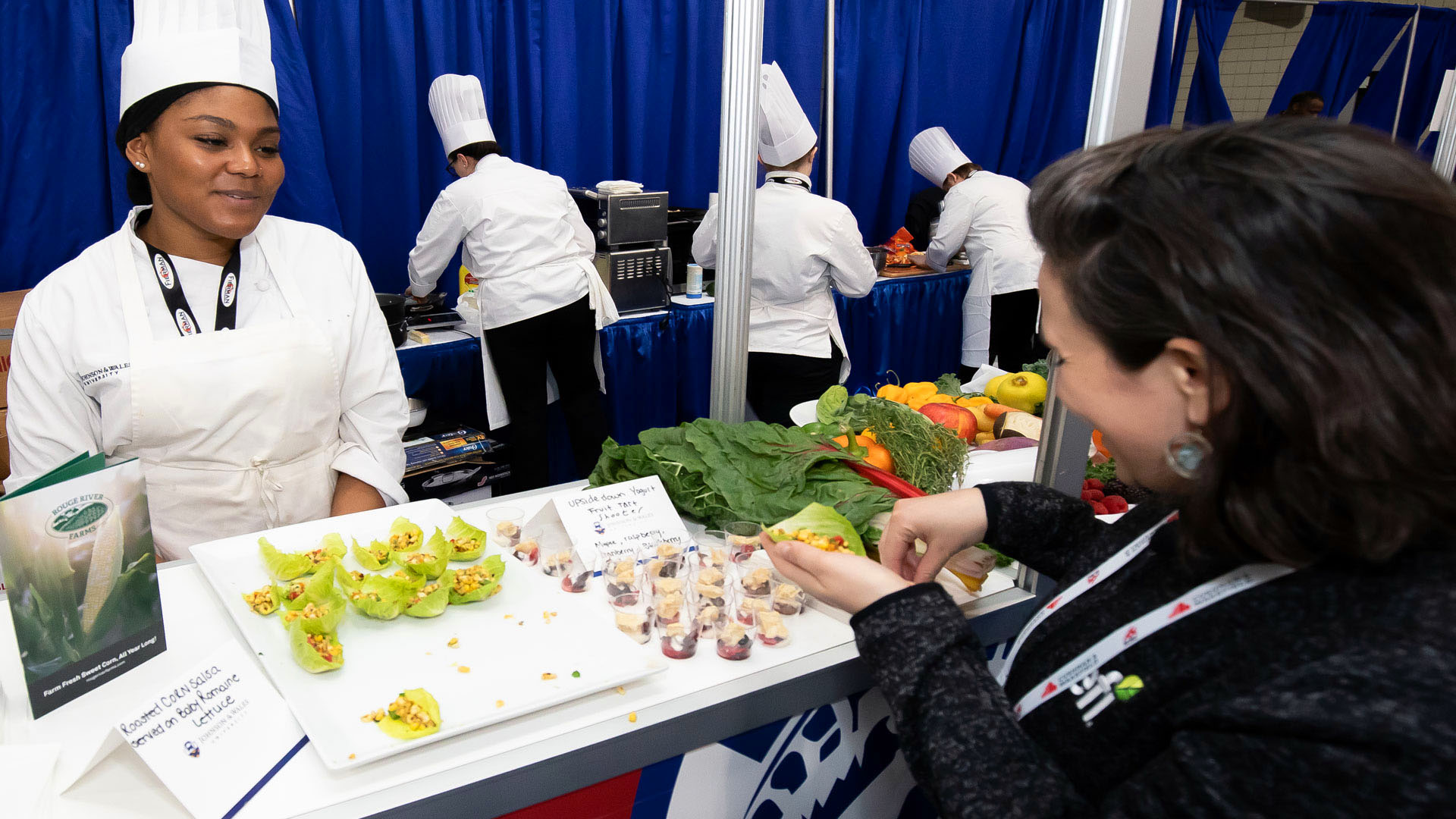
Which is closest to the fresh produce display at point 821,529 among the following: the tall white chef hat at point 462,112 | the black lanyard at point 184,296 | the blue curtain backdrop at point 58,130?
the black lanyard at point 184,296

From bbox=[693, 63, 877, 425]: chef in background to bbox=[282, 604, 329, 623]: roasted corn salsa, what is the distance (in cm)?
264

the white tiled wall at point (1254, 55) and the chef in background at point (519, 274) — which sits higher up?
the white tiled wall at point (1254, 55)

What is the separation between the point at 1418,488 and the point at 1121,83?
84 centimetres

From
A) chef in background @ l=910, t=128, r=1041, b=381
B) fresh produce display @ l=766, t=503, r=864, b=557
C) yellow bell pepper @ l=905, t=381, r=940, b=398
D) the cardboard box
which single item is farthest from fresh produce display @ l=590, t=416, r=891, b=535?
chef in background @ l=910, t=128, r=1041, b=381

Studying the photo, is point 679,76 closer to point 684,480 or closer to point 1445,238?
point 684,480

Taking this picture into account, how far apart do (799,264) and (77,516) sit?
3.05 metres

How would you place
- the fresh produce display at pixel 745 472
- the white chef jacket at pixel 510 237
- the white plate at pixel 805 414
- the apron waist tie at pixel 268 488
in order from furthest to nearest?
the white chef jacket at pixel 510 237
the white plate at pixel 805 414
the apron waist tie at pixel 268 488
the fresh produce display at pixel 745 472

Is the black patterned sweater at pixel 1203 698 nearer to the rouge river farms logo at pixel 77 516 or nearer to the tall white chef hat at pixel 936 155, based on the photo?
the rouge river farms logo at pixel 77 516

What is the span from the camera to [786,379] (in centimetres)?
399

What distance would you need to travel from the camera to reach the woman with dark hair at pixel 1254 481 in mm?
644

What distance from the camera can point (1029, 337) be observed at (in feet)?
17.5

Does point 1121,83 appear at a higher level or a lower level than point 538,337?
higher

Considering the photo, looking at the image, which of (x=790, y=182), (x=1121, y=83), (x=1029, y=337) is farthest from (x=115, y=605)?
(x=1029, y=337)

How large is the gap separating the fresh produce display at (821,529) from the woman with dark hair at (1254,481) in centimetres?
52
